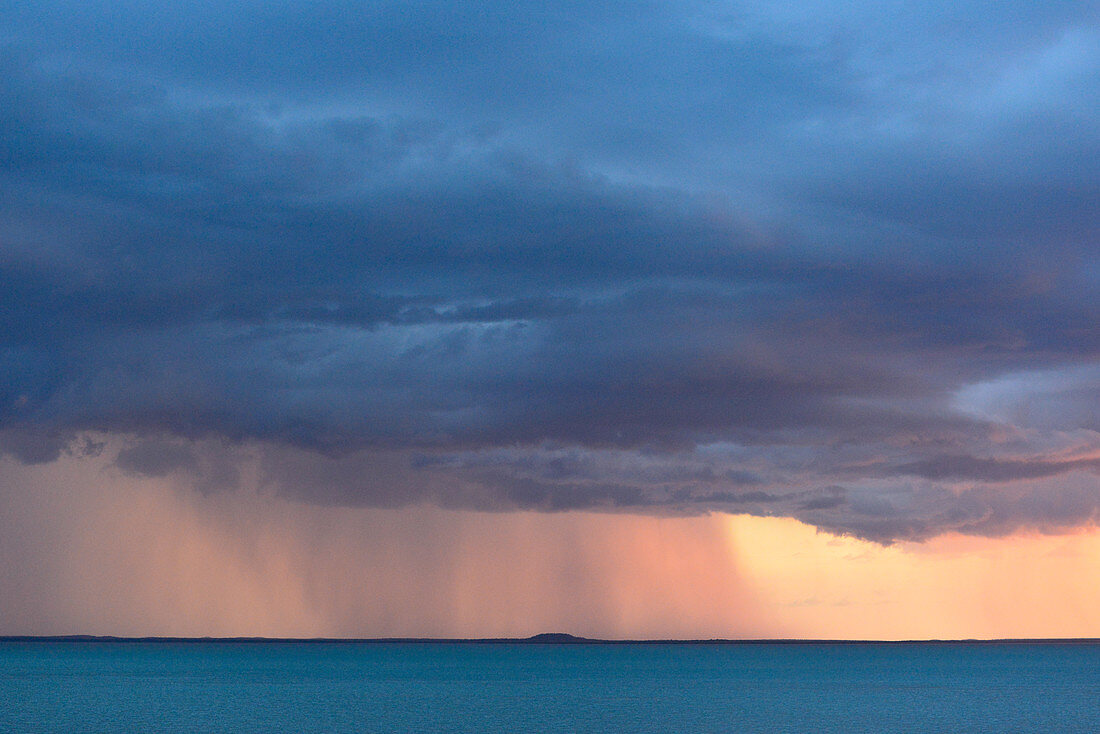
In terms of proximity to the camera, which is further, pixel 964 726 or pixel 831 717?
pixel 831 717

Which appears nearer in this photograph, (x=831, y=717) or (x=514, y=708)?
(x=831, y=717)

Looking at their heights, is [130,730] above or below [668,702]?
below

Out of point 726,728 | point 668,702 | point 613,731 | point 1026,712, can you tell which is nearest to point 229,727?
point 613,731

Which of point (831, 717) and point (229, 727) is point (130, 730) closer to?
point (229, 727)

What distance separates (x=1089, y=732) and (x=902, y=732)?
67.6ft

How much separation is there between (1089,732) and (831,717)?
32.0 m

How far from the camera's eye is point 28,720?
461 ft

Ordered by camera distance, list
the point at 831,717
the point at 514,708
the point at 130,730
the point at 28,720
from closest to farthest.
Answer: the point at 130,730 < the point at 28,720 < the point at 831,717 < the point at 514,708

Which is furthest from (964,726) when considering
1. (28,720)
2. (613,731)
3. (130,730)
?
(28,720)

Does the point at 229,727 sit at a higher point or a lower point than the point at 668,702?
lower

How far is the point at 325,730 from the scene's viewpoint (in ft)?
436

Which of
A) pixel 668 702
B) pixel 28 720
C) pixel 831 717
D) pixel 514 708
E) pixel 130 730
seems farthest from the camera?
pixel 668 702

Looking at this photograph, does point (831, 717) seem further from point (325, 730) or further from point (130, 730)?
point (130, 730)

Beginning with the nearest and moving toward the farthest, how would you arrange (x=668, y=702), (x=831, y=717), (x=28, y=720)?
(x=28, y=720), (x=831, y=717), (x=668, y=702)
